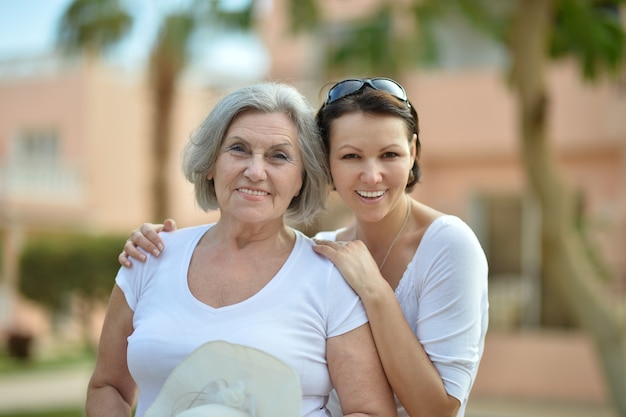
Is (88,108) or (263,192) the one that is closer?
(263,192)

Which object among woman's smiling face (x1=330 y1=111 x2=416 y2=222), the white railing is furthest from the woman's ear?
the white railing

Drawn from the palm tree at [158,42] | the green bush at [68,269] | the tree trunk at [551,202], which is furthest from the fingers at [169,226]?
the green bush at [68,269]

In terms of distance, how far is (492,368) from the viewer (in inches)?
505

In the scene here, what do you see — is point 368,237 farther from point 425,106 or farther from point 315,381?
point 425,106

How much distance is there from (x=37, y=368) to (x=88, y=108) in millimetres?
8135

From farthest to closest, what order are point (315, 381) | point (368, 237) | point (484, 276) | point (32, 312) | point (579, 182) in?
point (32, 312) < point (579, 182) < point (368, 237) < point (484, 276) < point (315, 381)

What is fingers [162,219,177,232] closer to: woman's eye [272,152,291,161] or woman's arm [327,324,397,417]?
woman's eye [272,152,291,161]

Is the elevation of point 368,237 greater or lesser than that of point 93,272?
greater

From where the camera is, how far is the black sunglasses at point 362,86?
2.78 metres

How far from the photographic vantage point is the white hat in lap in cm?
245

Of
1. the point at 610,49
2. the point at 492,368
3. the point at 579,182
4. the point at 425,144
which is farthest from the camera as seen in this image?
the point at 425,144

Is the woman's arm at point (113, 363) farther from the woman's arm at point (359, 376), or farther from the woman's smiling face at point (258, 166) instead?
the woman's arm at point (359, 376)

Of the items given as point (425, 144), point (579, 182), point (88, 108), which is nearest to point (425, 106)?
point (425, 144)

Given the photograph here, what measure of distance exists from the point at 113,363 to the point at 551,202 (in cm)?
647
